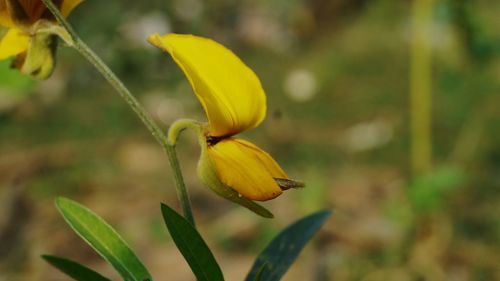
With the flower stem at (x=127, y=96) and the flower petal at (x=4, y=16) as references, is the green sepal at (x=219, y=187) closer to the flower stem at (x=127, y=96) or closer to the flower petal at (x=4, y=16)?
the flower stem at (x=127, y=96)

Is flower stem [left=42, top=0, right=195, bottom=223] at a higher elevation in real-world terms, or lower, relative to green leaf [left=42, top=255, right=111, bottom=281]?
higher

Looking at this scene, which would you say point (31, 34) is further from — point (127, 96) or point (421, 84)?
point (421, 84)

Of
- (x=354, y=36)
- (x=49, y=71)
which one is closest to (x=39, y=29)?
(x=49, y=71)

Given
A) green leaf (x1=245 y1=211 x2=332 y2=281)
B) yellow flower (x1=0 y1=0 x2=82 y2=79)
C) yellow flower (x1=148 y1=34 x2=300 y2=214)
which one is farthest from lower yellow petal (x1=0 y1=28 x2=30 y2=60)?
green leaf (x1=245 y1=211 x2=332 y2=281)

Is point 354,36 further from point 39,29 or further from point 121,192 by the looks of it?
point 39,29

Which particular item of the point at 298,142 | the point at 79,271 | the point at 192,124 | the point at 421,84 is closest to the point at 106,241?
the point at 79,271

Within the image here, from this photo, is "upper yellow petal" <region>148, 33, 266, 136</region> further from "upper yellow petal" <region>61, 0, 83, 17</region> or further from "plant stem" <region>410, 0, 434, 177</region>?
"plant stem" <region>410, 0, 434, 177</region>
